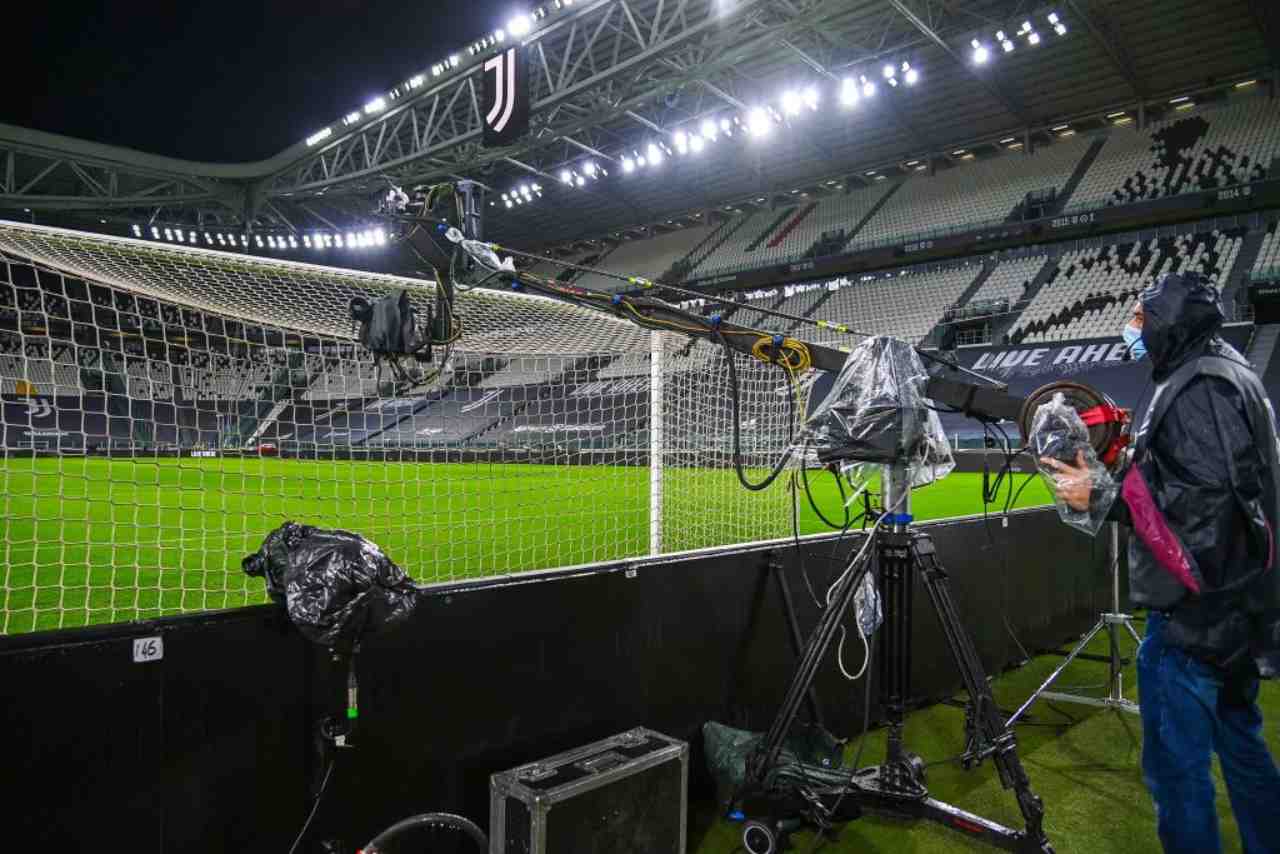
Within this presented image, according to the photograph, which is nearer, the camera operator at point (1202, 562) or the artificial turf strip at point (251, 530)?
the camera operator at point (1202, 562)

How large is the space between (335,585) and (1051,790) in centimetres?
310

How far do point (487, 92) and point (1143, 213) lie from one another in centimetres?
1668

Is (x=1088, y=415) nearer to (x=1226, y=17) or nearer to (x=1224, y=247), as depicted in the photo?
(x=1226, y=17)

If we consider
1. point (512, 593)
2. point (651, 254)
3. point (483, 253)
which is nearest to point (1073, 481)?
point (512, 593)

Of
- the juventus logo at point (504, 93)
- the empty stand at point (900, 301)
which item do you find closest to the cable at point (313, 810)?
the juventus logo at point (504, 93)

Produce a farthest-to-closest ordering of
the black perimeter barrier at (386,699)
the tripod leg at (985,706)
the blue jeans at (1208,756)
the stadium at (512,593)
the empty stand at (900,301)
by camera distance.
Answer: the empty stand at (900,301) → the tripod leg at (985,706) → the blue jeans at (1208,756) → the stadium at (512,593) → the black perimeter barrier at (386,699)

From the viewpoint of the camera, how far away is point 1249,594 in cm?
185

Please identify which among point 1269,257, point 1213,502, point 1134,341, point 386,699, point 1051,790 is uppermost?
point 1269,257

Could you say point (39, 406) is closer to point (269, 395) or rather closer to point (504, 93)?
point (269, 395)

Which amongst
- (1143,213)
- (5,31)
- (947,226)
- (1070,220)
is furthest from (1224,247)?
(5,31)

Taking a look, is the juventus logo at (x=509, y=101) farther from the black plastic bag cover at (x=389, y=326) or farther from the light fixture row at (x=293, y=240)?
the light fixture row at (x=293, y=240)

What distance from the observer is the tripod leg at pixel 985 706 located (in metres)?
2.19

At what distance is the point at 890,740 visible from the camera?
2.62 metres

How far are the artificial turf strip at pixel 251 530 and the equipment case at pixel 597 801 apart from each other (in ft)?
3.71
